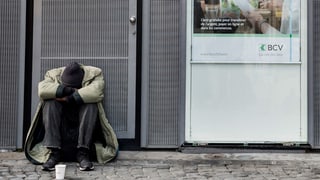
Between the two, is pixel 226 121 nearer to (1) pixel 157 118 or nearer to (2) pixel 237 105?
(2) pixel 237 105

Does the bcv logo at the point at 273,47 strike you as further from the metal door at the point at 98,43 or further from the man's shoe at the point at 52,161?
the man's shoe at the point at 52,161

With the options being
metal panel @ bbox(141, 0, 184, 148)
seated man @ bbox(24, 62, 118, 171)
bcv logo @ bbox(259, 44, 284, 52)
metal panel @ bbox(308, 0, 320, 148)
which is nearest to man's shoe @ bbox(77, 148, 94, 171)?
seated man @ bbox(24, 62, 118, 171)

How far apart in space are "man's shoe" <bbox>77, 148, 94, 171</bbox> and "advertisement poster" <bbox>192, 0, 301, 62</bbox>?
162 centimetres

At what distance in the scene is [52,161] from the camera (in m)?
5.80

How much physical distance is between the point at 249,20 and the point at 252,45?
0.92 ft

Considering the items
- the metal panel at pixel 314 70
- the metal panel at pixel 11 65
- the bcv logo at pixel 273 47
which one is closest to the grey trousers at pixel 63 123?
the metal panel at pixel 11 65

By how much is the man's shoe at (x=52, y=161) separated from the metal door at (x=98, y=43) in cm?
87

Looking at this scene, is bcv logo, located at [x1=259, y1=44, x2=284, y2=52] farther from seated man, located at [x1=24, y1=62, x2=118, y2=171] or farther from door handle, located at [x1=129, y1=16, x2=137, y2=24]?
seated man, located at [x1=24, y1=62, x2=118, y2=171]

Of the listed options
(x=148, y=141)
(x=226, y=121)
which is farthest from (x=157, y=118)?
(x=226, y=121)

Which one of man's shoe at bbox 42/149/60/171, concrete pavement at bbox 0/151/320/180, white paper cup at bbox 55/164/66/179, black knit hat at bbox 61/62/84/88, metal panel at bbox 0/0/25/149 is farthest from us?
metal panel at bbox 0/0/25/149

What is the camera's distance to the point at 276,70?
645 centimetres

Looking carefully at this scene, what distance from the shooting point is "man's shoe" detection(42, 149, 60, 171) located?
5.73m

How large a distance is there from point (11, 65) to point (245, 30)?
8.73 ft

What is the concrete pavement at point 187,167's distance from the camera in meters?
5.58
